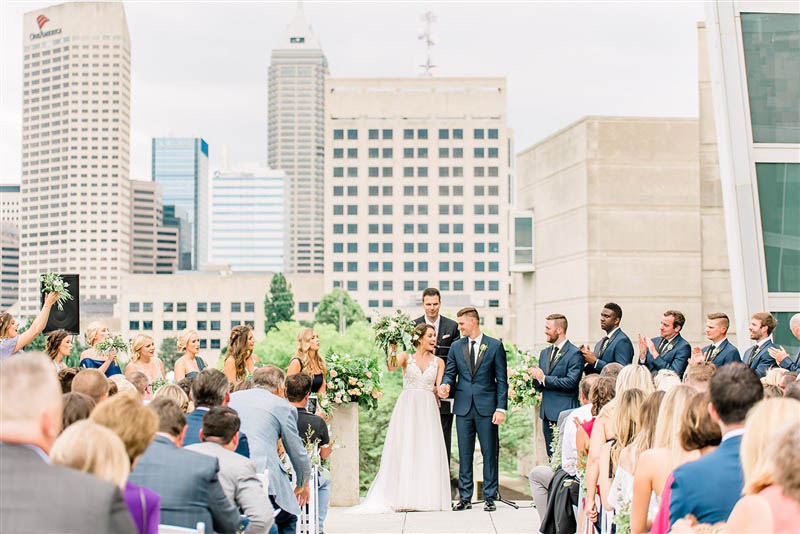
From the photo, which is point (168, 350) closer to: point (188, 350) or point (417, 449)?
point (188, 350)

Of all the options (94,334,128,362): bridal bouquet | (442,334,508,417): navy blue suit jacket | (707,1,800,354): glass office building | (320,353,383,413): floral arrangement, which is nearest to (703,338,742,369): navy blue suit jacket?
(442,334,508,417): navy blue suit jacket

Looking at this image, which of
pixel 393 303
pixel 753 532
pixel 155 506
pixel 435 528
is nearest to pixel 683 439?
pixel 753 532

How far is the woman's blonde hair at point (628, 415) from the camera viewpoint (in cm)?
539

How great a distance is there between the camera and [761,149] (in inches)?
497

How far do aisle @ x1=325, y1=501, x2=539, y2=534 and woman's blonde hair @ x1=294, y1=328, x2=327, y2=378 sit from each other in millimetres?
1533

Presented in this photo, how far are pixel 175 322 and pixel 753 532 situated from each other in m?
143

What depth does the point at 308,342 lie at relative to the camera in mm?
9461

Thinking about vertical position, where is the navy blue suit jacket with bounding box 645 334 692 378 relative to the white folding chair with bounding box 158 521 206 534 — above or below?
above

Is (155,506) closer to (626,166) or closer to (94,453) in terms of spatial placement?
(94,453)

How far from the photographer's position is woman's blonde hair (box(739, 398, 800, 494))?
9.96ft

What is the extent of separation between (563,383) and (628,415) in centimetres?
428

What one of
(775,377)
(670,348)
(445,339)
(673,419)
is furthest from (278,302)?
(673,419)

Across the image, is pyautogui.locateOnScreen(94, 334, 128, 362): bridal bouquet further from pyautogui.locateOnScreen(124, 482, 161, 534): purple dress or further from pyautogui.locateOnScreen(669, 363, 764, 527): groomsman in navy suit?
pyautogui.locateOnScreen(669, 363, 764, 527): groomsman in navy suit

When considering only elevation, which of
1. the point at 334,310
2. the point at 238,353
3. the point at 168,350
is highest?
the point at 334,310
